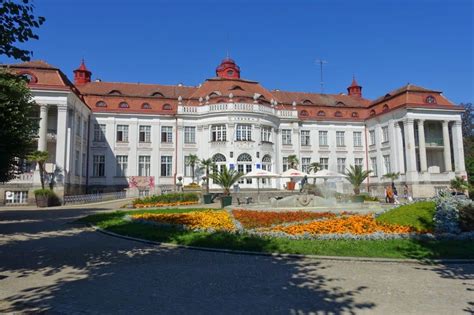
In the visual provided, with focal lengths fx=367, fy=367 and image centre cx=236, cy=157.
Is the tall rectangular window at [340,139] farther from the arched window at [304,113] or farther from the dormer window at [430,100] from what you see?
the dormer window at [430,100]

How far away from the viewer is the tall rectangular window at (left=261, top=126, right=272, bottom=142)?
44.4 metres

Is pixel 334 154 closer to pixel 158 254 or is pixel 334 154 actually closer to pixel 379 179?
pixel 379 179

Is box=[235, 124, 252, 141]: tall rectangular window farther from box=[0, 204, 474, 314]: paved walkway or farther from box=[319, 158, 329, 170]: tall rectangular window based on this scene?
box=[0, 204, 474, 314]: paved walkway

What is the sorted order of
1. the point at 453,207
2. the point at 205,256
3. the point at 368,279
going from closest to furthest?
the point at 368,279
the point at 205,256
the point at 453,207

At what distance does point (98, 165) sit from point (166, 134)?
8990 millimetres

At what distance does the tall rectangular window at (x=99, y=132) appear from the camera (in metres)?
44.6

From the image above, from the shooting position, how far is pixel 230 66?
57.9m

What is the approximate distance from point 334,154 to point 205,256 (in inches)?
1712

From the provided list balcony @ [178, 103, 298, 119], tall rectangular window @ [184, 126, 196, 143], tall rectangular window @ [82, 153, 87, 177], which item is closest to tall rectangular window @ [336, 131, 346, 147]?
balcony @ [178, 103, 298, 119]

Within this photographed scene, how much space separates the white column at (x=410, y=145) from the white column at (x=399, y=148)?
37.4 inches

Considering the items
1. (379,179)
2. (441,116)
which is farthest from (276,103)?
(441,116)

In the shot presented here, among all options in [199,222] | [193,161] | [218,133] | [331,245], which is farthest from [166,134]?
[331,245]

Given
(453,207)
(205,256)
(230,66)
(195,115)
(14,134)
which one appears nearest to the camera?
(205,256)

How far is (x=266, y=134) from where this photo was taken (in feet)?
148
